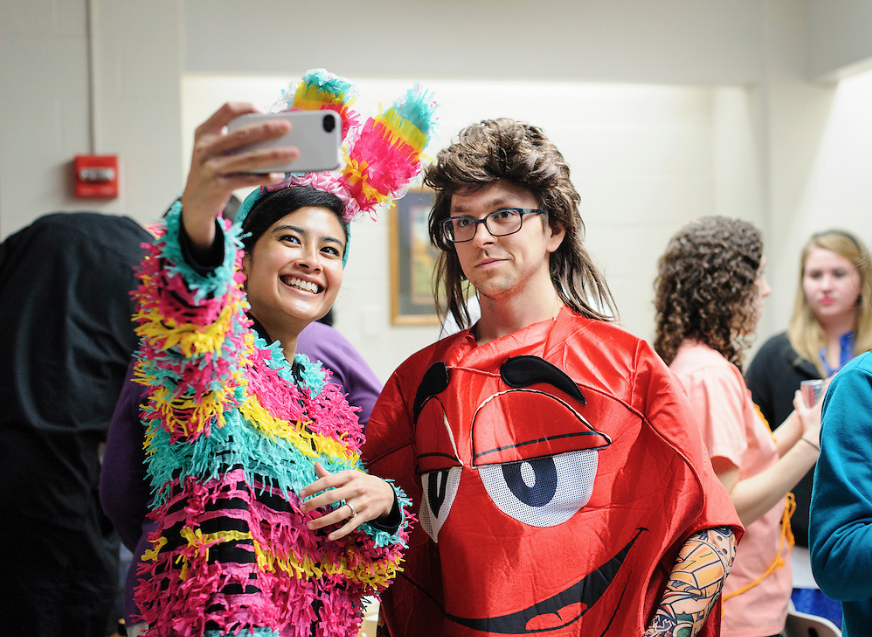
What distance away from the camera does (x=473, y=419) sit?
4.51 feet

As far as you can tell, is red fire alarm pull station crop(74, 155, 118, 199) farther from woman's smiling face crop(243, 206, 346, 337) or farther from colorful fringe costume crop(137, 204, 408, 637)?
colorful fringe costume crop(137, 204, 408, 637)

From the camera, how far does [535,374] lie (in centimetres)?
137

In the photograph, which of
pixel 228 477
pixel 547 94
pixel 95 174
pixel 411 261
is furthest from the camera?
pixel 547 94

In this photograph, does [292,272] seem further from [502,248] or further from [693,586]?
[693,586]

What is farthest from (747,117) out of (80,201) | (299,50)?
(80,201)

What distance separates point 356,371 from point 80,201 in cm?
237

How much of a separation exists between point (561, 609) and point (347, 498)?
0.43 meters

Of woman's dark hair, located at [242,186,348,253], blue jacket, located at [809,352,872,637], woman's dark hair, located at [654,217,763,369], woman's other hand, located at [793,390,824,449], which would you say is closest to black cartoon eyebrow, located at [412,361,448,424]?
woman's dark hair, located at [242,186,348,253]

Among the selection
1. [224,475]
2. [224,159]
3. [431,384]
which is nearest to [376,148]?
[431,384]

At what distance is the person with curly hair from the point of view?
6.01ft

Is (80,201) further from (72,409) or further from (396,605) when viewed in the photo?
(396,605)

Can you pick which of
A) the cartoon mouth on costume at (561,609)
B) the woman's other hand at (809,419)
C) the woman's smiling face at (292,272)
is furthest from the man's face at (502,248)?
the woman's other hand at (809,419)

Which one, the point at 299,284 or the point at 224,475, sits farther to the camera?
the point at 299,284

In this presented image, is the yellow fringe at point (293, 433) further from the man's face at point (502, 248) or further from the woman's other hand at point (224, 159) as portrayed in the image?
the man's face at point (502, 248)
